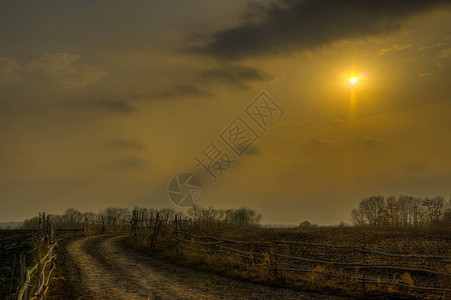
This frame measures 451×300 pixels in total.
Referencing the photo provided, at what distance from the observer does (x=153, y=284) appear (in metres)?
12.2

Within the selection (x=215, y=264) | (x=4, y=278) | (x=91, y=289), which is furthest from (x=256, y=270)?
(x=4, y=278)

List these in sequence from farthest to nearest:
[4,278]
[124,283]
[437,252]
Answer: [437,252]
[4,278]
[124,283]

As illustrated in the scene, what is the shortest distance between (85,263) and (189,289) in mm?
8361

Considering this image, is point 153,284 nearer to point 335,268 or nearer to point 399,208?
point 335,268

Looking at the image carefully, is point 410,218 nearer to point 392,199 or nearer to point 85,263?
point 392,199

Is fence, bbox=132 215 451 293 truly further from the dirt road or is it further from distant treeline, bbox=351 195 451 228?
distant treeline, bbox=351 195 451 228

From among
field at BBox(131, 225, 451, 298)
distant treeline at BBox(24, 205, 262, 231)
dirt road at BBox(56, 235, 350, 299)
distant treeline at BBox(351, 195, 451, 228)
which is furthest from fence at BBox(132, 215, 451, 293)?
distant treeline at BBox(351, 195, 451, 228)

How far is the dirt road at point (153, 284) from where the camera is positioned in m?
10.5

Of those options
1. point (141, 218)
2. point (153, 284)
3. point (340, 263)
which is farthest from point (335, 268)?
point (141, 218)

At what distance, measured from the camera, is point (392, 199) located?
114938mm

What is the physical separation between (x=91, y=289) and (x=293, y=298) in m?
6.54

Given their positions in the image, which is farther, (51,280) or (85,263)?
(85,263)

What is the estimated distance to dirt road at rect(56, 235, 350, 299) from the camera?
414 inches

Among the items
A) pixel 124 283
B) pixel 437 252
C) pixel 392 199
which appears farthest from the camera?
pixel 392 199
